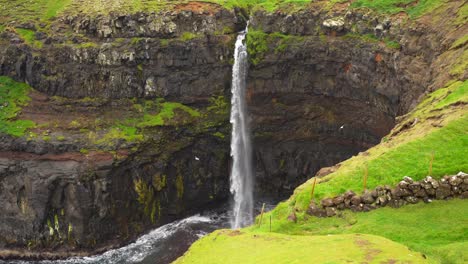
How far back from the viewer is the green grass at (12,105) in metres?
44.1

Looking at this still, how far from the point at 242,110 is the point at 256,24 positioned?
9.03 meters

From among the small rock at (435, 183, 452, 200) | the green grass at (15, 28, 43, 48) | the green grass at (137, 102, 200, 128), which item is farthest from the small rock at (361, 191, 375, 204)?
the green grass at (15, 28, 43, 48)

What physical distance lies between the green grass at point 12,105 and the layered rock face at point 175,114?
0.90 meters

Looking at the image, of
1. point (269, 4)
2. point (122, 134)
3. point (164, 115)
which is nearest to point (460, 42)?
point (269, 4)

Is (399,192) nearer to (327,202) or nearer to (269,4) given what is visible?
(327,202)

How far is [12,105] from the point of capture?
4641 cm

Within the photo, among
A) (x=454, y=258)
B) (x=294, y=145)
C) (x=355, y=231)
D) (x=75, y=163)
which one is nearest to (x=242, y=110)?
(x=294, y=145)

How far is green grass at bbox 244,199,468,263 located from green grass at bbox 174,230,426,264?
1.52 metres

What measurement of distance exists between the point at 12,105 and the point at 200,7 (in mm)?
21125

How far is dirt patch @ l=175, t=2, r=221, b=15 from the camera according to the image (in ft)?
160

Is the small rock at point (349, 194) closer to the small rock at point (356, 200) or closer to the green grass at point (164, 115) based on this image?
the small rock at point (356, 200)

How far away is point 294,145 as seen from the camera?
48.9 meters

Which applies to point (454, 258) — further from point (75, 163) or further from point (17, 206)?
point (17, 206)

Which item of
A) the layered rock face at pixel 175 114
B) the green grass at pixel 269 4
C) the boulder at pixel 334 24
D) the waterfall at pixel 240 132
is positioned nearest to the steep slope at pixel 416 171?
the layered rock face at pixel 175 114
